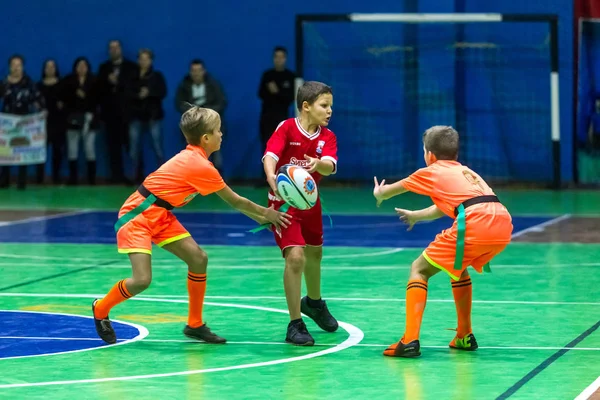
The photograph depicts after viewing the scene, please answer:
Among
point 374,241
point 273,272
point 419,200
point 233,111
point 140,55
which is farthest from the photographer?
point 233,111

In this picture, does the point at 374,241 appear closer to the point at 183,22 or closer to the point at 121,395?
the point at 121,395

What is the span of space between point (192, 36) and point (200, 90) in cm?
199

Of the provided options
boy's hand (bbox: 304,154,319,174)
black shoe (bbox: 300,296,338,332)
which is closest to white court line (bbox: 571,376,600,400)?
black shoe (bbox: 300,296,338,332)

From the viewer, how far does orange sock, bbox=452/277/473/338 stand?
28.1 feet

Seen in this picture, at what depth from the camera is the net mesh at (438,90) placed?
2347 cm

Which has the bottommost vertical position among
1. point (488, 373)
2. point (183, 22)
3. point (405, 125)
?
point (488, 373)

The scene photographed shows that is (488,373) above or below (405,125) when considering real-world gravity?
below

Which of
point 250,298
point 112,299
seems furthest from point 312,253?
point 250,298

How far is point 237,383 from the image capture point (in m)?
7.54

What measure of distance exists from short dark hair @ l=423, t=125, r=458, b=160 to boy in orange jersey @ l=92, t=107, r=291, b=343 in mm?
1107

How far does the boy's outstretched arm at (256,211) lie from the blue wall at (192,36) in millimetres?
15320

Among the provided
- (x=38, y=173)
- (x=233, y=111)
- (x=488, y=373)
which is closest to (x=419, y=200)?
(x=233, y=111)

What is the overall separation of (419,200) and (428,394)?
46.1 feet

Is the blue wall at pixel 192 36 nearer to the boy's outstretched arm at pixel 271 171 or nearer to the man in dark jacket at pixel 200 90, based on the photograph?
the man in dark jacket at pixel 200 90
